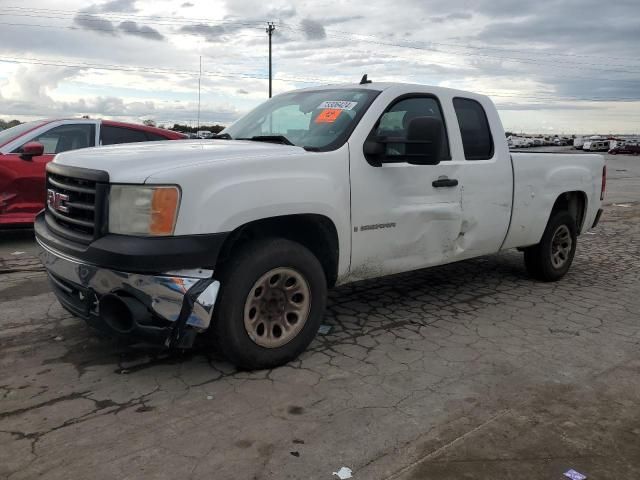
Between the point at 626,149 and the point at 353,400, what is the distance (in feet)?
218

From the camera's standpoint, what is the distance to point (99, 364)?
3762 millimetres

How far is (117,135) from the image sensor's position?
7977 millimetres

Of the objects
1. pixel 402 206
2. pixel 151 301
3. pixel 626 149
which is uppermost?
pixel 626 149

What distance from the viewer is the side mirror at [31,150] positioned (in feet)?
23.4

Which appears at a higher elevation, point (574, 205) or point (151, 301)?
point (574, 205)

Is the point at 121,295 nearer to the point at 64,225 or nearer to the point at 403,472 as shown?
the point at 64,225

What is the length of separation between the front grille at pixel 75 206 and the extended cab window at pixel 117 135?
164 inches

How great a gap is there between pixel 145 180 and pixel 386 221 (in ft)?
5.94

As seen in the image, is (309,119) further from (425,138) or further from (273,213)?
(273,213)

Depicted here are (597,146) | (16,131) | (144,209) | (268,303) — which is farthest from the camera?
(597,146)

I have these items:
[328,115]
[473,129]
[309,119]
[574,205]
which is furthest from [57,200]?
[574,205]

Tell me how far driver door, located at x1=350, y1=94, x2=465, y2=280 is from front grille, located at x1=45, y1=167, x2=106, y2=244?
1.67m

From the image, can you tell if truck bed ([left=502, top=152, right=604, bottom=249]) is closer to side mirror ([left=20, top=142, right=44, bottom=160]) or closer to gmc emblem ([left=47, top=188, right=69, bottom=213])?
gmc emblem ([left=47, top=188, right=69, bottom=213])

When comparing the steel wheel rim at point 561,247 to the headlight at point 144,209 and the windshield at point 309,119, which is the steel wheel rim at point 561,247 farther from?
the headlight at point 144,209
